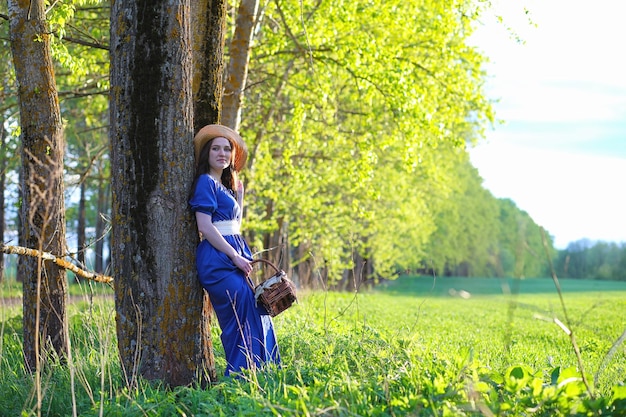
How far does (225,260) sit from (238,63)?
5669 mm

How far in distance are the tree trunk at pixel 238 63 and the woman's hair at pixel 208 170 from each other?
408 cm

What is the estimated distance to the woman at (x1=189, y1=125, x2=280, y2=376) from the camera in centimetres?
559

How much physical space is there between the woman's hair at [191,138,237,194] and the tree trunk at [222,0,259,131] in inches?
161

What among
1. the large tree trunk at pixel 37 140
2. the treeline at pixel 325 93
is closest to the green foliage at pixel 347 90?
the treeline at pixel 325 93

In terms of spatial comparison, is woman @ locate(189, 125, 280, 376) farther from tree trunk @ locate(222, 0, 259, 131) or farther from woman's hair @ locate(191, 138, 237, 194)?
tree trunk @ locate(222, 0, 259, 131)

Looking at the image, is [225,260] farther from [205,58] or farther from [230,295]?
[205,58]

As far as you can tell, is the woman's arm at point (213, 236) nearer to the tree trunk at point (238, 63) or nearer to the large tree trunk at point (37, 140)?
the large tree trunk at point (37, 140)

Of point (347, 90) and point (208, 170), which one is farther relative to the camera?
point (347, 90)

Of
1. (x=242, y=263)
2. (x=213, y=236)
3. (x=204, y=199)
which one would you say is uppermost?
(x=204, y=199)

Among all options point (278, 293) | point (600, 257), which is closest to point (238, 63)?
point (278, 293)

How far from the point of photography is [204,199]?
5500mm

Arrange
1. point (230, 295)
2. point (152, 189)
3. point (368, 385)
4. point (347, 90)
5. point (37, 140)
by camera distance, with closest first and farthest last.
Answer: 1. point (368, 385)
2. point (152, 189)
3. point (230, 295)
4. point (37, 140)
5. point (347, 90)

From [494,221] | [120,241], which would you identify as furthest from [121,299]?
[494,221]

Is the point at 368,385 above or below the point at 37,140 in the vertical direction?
below
